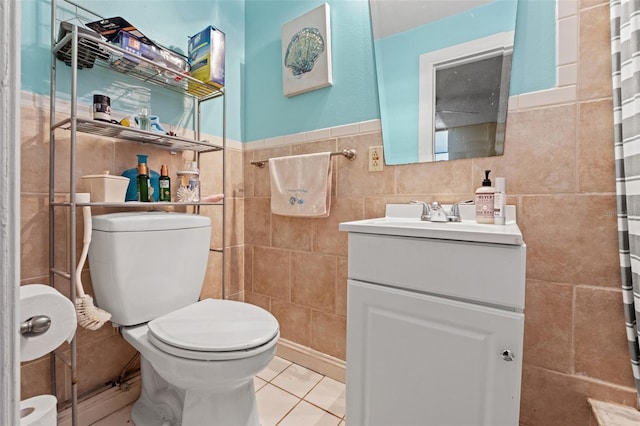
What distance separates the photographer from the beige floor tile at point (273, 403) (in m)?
1.18

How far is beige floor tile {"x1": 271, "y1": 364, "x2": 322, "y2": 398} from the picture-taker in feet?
4.48

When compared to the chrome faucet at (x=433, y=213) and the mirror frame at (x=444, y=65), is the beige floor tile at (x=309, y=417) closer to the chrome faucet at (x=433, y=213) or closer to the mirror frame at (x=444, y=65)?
the chrome faucet at (x=433, y=213)

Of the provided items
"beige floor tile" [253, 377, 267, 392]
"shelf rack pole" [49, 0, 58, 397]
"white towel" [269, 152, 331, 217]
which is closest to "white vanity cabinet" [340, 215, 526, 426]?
"white towel" [269, 152, 331, 217]

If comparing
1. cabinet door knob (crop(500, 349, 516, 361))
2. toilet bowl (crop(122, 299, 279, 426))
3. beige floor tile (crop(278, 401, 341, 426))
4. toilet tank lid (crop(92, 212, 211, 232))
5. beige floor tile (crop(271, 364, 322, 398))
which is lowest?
beige floor tile (crop(278, 401, 341, 426))

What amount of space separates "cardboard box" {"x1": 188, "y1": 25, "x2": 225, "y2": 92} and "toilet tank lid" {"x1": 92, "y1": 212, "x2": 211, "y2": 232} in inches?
25.0

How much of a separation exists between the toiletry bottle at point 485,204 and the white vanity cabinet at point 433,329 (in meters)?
0.15

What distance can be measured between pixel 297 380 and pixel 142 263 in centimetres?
90

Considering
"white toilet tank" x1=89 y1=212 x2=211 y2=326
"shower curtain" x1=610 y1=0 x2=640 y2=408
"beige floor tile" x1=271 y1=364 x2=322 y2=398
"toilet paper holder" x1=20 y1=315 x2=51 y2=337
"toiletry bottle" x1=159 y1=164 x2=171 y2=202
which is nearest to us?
"toilet paper holder" x1=20 y1=315 x2=51 y2=337

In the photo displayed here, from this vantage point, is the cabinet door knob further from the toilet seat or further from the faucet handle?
the toilet seat

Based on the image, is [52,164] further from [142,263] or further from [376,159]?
[376,159]

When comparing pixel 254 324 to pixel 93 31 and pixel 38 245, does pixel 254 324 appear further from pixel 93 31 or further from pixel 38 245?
pixel 93 31

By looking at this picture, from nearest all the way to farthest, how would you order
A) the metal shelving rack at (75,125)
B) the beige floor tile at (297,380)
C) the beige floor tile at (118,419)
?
the metal shelving rack at (75,125), the beige floor tile at (118,419), the beige floor tile at (297,380)

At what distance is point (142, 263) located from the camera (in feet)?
3.52

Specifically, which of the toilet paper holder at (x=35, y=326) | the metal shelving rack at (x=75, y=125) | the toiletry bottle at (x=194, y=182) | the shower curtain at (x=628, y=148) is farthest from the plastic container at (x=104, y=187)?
the shower curtain at (x=628, y=148)
